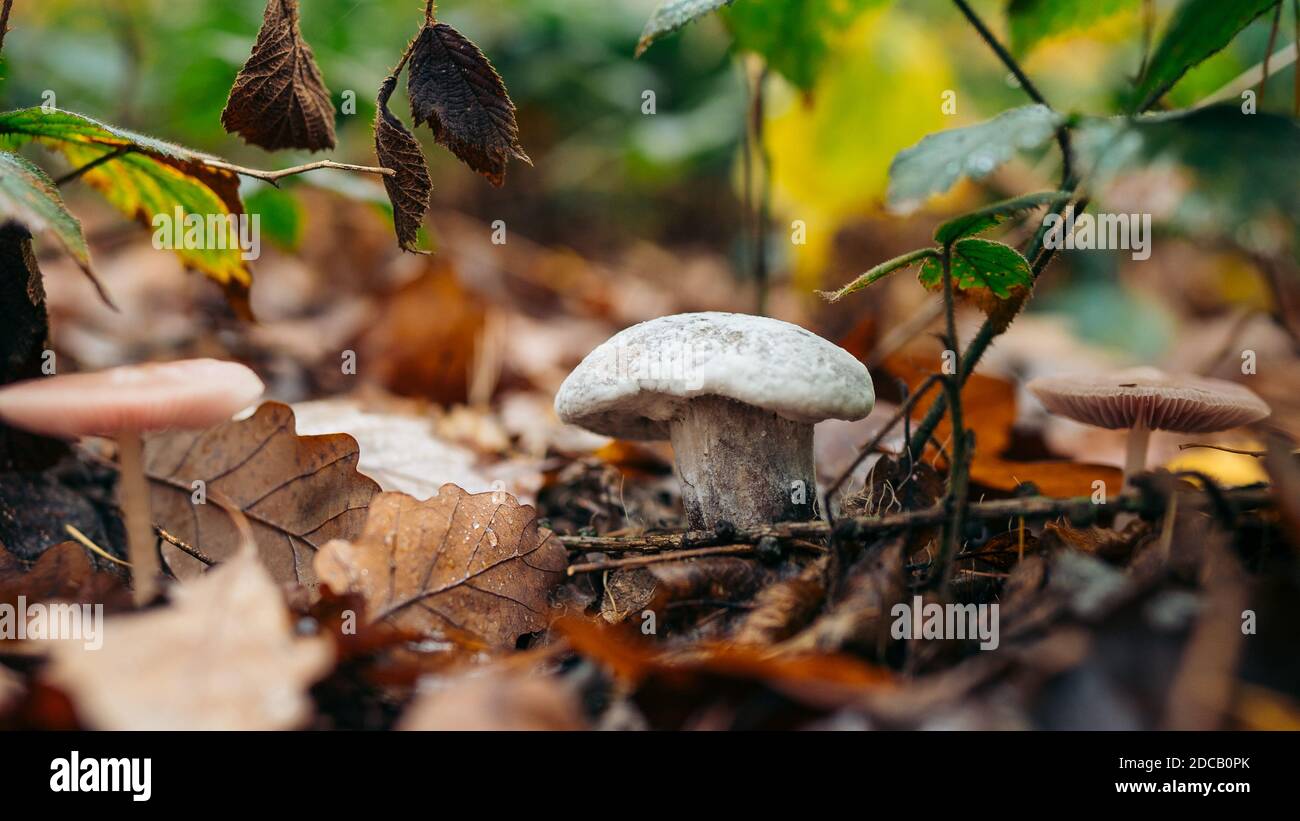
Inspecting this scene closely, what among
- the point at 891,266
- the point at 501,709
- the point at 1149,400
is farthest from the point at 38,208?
the point at 1149,400

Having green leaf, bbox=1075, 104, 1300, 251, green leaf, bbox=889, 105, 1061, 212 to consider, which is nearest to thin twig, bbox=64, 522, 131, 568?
green leaf, bbox=889, 105, 1061, 212

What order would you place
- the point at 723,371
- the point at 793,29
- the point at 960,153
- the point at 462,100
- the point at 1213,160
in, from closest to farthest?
the point at 1213,160, the point at 960,153, the point at 723,371, the point at 462,100, the point at 793,29

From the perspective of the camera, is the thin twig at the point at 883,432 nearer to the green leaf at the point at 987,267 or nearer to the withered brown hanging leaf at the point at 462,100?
the green leaf at the point at 987,267

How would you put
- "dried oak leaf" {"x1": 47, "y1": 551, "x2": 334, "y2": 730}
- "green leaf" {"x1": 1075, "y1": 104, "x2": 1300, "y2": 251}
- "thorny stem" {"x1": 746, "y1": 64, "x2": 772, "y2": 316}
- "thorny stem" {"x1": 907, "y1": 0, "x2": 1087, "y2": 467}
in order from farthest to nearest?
1. "thorny stem" {"x1": 746, "y1": 64, "x2": 772, "y2": 316}
2. "thorny stem" {"x1": 907, "y1": 0, "x2": 1087, "y2": 467}
3. "green leaf" {"x1": 1075, "y1": 104, "x2": 1300, "y2": 251}
4. "dried oak leaf" {"x1": 47, "y1": 551, "x2": 334, "y2": 730}

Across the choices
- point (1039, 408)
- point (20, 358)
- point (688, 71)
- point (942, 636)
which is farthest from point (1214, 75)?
point (688, 71)

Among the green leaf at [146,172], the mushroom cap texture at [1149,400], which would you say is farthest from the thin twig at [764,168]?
the green leaf at [146,172]

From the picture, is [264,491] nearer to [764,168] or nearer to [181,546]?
[181,546]

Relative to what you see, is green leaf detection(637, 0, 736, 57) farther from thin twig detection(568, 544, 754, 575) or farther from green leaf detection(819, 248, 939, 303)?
thin twig detection(568, 544, 754, 575)

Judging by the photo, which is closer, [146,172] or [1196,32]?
[1196,32]
